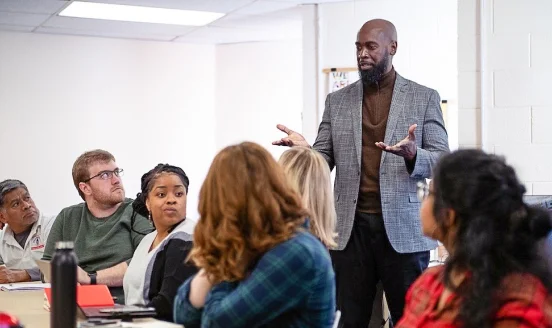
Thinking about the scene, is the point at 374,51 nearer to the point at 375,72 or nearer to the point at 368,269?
the point at 375,72

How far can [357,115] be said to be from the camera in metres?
3.35

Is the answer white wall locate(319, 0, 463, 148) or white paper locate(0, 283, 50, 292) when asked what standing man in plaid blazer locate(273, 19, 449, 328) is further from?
white wall locate(319, 0, 463, 148)

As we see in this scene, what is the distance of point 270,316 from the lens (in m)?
1.88

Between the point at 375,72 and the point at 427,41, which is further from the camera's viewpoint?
the point at 427,41

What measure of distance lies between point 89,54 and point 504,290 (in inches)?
272

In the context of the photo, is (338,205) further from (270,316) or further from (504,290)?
(504,290)

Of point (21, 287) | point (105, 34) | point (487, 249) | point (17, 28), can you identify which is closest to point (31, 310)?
point (21, 287)

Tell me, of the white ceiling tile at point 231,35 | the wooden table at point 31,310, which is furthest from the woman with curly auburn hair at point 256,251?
the white ceiling tile at point 231,35

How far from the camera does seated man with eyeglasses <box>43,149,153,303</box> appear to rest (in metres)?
3.53

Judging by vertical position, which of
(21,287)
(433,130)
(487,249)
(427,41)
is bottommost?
(21,287)

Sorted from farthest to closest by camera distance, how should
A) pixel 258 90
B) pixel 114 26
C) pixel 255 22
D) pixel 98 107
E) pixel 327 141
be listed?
pixel 258 90
pixel 98 107
pixel 114 26
pixel 255 22
pixel 327 141

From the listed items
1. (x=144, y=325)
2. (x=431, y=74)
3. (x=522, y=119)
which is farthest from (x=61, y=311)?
(x=431, y=74)

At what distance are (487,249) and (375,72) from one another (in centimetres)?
175

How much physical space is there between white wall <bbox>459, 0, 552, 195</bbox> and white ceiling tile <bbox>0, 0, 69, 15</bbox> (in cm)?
328
